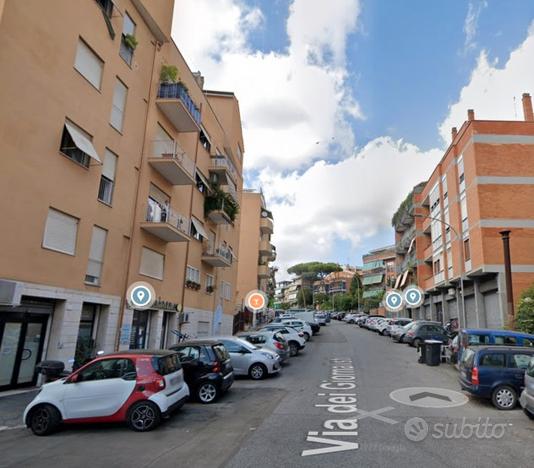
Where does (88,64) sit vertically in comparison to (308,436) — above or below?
above

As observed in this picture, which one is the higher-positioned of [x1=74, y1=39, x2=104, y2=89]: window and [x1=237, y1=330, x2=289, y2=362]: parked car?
[x1=74, y1=39, x2=104, y2=89]: window

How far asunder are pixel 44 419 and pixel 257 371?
736cm

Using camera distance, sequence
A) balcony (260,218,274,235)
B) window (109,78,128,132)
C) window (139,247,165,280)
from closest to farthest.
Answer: window (109,78,128,132) → window (139,247,165,280) → balcony (260,218,274,235)

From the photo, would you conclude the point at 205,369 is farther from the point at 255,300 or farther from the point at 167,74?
the point at 255,300

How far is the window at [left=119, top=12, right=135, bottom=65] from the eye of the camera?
1684 centimetres

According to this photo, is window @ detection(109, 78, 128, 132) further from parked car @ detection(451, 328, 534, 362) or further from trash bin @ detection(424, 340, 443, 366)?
trash bin @ detection(424, 340, 443, 366)

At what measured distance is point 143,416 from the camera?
7.96 m

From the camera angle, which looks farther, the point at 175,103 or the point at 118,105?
the point at 175,103

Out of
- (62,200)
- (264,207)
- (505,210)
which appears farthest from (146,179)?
(264,207)

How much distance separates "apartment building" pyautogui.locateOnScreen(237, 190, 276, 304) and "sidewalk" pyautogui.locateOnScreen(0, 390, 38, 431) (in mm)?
35808

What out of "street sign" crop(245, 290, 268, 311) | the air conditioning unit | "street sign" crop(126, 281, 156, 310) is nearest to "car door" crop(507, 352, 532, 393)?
the air conditioning unit

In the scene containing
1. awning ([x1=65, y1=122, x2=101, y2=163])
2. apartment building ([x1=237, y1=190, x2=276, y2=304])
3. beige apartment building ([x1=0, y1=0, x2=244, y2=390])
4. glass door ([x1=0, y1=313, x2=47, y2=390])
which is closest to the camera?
glass door ([x1=0, y1=313, x2=47, y2=390])

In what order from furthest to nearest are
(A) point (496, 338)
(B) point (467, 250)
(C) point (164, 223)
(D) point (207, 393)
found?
(B) point (467, 250), (C) point (164, 223), (A) point (496, 338), (D) point (207, 393)

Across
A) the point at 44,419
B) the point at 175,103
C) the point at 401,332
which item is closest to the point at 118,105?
the point at 175,103
